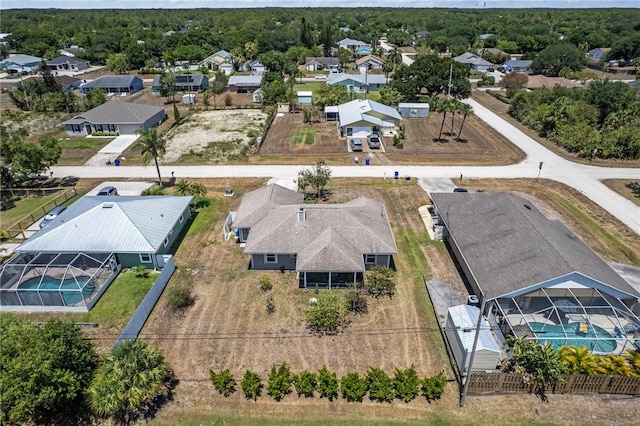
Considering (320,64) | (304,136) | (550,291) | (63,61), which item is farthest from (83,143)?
(320,64)

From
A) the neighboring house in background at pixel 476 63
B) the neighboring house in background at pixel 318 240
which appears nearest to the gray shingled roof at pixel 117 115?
the neighboring house in background at pixel 318 240

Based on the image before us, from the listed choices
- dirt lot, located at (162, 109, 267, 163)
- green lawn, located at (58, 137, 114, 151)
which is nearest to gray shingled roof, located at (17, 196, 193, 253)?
dirt lot, located at (162, 109, 267, 163)

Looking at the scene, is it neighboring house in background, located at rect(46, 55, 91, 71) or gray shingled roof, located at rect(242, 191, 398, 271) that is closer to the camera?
gray shingled roof, located at rect(242, 191, 398, 271)

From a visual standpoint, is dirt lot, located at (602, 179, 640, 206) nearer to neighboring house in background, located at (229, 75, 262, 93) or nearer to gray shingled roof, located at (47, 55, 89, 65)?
neighboring house in background, located at (229, 75, 262, 93)

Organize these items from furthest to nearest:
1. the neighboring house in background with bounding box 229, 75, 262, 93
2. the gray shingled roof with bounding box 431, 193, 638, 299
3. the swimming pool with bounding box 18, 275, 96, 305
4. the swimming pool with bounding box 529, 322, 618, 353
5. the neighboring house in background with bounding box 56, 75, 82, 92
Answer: the neighboring house in background with bounding box 229, 75, 262, 93 → the neighboring house in background with bounding box 56, 75, 82, 92 → the swimming pool with bounding box 18, 275, 96, 305 → the gray shingled roof with bounding box 431, 193, 638, 299 → the swimming pool with bounding box 529, 322, 618, 353

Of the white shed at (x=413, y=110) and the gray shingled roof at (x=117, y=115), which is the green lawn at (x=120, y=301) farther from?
the white shed at (x=413, y=110)

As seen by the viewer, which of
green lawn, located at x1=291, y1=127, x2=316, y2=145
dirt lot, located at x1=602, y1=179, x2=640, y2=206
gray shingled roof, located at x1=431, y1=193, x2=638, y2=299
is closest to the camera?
gray shingled roof, located at x1=431, y1=193, x2=638, y2=299

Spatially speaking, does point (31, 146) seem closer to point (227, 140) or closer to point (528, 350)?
point (227, 140)
